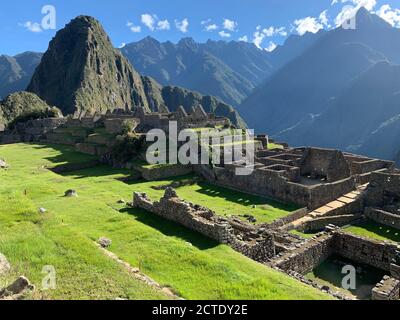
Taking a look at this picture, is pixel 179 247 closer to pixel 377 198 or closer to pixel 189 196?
pixel 189 196

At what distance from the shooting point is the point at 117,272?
9109 millimetres

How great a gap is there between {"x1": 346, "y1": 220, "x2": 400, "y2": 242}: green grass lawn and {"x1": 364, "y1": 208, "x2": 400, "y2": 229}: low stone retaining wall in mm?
278

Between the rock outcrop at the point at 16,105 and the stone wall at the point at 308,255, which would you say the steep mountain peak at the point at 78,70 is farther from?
the stone wall at the point at 308,255

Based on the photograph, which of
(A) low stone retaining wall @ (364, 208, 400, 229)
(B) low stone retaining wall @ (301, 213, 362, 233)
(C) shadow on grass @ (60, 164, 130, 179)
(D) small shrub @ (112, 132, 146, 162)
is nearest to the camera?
(A) low stone retaining wall @ (364, 208, 400, 229)

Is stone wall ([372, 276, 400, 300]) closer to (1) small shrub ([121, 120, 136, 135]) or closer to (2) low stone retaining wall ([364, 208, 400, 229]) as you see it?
(2) low stone retaining wall ([364, 208, 400, 229])

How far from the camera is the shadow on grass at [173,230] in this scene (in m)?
12.9

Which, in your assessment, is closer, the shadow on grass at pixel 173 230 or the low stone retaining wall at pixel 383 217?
the shadow on grass at pixel 173 230

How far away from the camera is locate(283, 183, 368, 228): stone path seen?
2209 centimetres

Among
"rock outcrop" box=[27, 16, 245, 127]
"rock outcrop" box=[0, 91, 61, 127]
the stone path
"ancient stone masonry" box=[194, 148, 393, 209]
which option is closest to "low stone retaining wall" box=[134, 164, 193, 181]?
"ancient stone masonry" box=[194, 148, 393, 209]

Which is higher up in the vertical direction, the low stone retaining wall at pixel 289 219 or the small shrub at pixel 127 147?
the small shrub at pixel 127 147

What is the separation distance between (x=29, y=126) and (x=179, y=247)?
2304 inches

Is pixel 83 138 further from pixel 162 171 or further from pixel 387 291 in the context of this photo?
pixel 387 291

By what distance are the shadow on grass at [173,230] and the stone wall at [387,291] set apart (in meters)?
5.02

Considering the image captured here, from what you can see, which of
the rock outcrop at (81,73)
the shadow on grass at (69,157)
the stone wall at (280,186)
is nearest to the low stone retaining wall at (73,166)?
the shadow on grass at (69,157)
